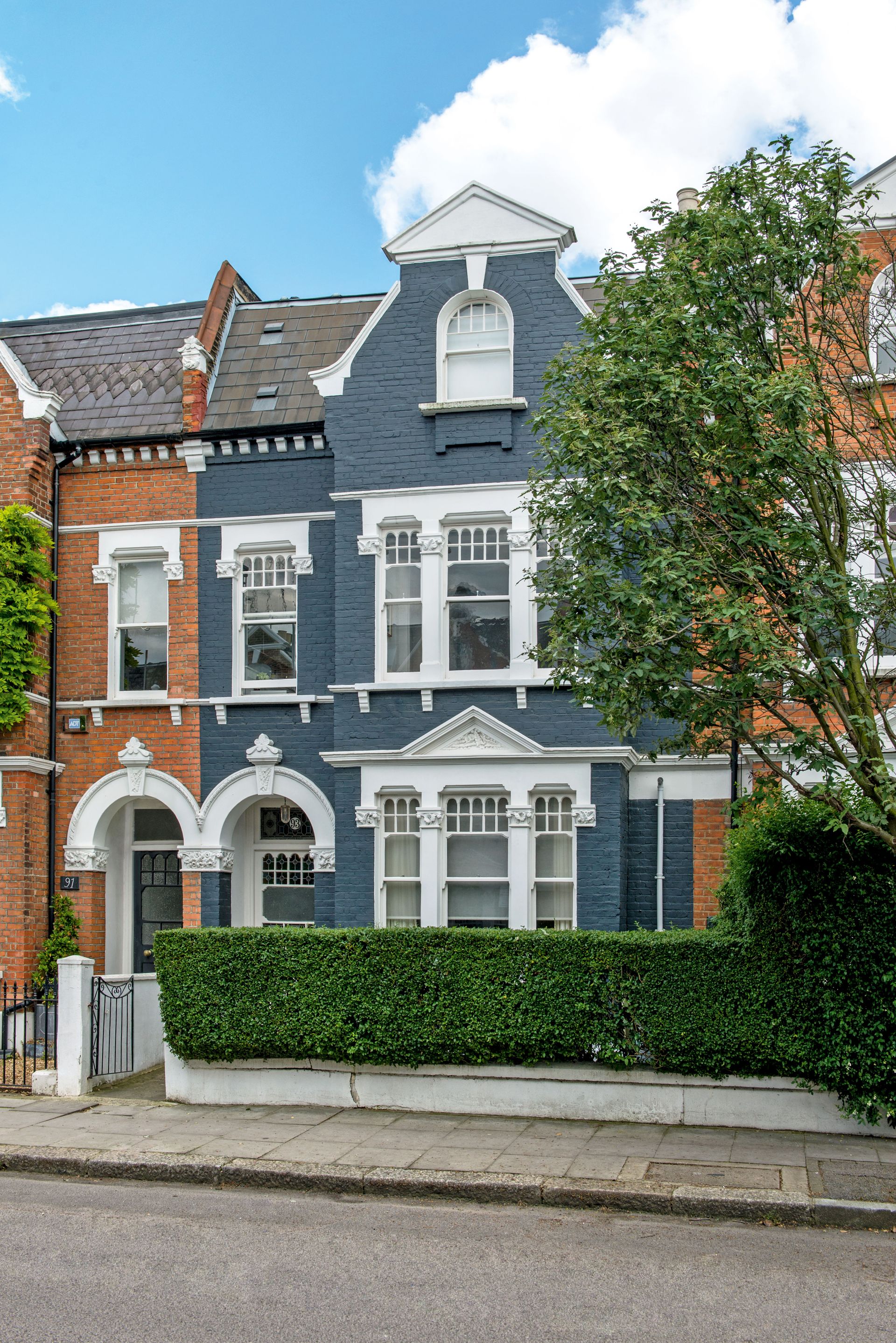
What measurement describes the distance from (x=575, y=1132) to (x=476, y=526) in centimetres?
748

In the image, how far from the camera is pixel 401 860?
1517cm

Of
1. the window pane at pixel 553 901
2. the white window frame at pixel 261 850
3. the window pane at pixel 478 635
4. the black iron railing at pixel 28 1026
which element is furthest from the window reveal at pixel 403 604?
the black iron railing at pixel 28 1026

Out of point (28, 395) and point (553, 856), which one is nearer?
point (553, 856)

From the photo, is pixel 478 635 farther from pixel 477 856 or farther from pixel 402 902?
pixel 402 902

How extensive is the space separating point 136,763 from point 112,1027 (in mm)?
3791

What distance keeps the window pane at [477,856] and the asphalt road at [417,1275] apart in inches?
234

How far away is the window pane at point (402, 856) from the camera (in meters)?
15.1

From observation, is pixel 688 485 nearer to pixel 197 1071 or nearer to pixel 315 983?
pixel 315 983

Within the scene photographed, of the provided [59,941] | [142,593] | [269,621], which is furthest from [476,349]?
[59,941]

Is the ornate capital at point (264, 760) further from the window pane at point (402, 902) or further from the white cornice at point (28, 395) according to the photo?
the white cornice at point (28, 395)

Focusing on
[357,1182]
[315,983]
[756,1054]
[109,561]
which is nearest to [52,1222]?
[357,1182]

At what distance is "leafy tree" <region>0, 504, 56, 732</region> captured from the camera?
627 inches

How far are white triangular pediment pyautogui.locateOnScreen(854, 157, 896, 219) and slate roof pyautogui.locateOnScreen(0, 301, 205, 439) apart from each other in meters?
9.29

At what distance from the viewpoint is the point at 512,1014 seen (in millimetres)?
11461
